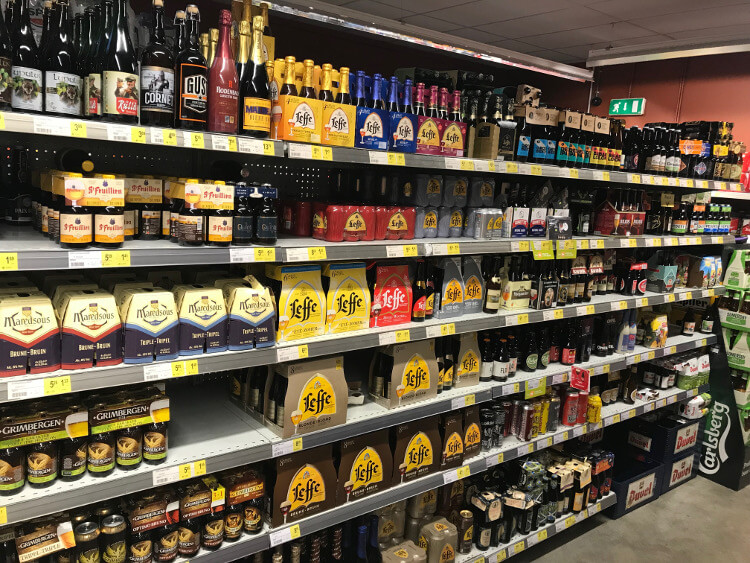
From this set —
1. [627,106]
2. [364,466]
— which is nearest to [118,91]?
[364,466]

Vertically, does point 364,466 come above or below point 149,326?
below

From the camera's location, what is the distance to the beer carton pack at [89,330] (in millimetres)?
1765

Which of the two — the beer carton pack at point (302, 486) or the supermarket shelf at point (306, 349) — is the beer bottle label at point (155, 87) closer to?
the supermarket shelf at point (306, 349)

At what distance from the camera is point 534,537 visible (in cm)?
329

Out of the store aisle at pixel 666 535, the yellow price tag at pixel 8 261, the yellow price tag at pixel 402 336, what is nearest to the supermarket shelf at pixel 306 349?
the yellow price tag at pixel 402 336

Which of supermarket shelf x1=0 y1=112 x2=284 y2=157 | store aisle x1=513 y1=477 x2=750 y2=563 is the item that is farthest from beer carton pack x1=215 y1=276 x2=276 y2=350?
store aisle x1=513 y1=477 x2=750 y2=563

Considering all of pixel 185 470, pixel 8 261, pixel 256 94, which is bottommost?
pixel 185 470

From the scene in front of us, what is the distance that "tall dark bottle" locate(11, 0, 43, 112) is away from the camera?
5.40 ft

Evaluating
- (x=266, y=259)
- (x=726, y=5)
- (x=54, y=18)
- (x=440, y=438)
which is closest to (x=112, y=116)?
(x=54, y=18)

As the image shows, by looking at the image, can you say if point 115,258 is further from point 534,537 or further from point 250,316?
point 534,537

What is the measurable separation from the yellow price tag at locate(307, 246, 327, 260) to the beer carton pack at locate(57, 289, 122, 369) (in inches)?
→ 28.2

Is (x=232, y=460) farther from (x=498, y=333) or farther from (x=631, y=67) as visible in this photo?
(x=631, y=67)

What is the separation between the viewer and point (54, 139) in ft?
7.50

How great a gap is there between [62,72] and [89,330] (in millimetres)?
793
